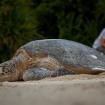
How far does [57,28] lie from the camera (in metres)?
8.40

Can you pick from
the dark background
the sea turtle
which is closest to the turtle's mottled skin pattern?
the sea turtle

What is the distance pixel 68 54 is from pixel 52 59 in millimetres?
121

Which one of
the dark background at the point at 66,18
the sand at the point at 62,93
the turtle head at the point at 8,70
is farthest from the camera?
the dark background at the point at 66,18

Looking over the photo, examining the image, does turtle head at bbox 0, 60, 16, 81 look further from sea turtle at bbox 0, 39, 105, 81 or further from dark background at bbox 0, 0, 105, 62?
dark background at bbox 0, 0, 105, 62

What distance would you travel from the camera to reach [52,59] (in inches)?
115

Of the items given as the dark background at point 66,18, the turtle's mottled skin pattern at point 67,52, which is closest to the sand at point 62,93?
the turtle's mottled skin pattern at point 67,52

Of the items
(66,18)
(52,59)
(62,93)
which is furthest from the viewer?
(66,18)

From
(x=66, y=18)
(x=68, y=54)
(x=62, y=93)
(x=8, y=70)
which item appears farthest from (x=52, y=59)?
(x=66, y=18)

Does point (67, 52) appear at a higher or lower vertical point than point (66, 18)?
higher

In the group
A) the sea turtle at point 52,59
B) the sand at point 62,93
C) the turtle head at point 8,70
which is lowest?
the turtle head at point 8,70

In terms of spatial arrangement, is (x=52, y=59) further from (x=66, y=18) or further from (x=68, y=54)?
(x=66, y=18)

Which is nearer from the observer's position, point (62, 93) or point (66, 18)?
point (62, 93)

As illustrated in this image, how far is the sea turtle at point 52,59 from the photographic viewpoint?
285 centimetres

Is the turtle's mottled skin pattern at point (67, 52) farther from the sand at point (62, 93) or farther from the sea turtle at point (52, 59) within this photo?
the sand at point (62, 93)
